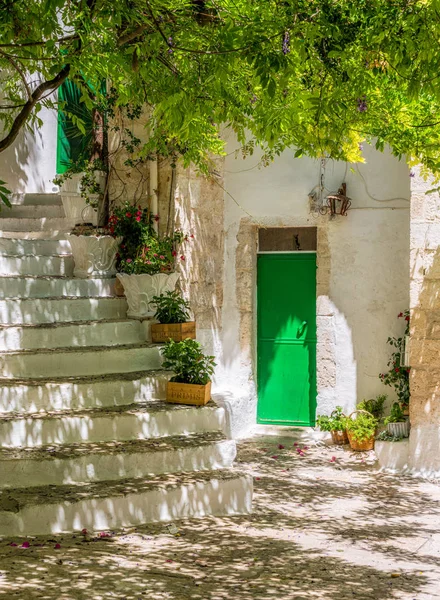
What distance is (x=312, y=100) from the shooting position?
4934mm

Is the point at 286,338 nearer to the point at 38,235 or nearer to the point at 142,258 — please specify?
the point at 142,258

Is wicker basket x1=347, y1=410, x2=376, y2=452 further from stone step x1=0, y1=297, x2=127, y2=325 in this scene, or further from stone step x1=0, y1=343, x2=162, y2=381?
stone step x1=0, y1=297, x2=127, y2=325

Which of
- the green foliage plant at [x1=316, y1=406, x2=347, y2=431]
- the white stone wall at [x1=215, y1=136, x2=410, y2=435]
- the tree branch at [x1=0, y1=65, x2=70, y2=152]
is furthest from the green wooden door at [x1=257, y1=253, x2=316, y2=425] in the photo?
the tree branch at [x1=0, y1=65, x2=70, y2=152]

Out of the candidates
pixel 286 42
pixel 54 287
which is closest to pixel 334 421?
pixel 54 287

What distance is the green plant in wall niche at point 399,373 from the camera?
28.3 ft

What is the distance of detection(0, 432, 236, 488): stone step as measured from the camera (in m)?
5.94

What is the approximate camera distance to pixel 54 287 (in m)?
8.38

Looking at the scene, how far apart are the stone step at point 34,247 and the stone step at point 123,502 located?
11.4 ft

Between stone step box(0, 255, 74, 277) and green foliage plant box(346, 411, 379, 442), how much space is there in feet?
11.2

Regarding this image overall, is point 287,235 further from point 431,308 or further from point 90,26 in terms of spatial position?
point 90,26

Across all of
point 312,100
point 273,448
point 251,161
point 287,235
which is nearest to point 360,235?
point 287,235

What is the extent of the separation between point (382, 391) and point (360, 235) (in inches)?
68.6

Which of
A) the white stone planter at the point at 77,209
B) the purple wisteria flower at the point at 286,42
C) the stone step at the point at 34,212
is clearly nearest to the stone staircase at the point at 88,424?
the white stone planter at the point at 77,209

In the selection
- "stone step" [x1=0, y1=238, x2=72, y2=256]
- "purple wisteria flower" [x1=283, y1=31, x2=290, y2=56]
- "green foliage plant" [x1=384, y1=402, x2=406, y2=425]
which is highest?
"purple wisteria flower" [x1=283, y1=31, x2=290, y2=56]
